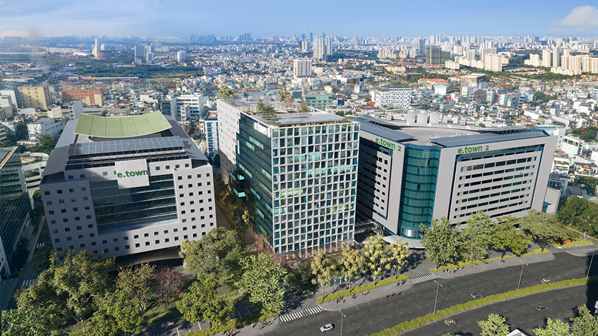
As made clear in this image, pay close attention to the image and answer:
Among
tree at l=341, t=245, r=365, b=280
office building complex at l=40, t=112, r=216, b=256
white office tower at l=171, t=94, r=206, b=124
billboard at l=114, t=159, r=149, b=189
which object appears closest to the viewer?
tree at l=341, t=245, r=365, b=280

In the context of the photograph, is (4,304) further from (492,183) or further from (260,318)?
(492,183)

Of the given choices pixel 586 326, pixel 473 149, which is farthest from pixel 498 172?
pixel 586 326

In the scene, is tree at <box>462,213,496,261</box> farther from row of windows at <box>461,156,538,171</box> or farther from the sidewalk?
row of windows at <box>461,156,538,171</box>

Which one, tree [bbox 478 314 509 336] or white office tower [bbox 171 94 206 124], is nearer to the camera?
tree [bbox 478 314 509 336]

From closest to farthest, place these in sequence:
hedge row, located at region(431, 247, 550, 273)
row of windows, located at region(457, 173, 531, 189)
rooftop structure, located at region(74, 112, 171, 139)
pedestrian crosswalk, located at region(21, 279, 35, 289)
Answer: pedestrian crosswalk, located at region(21, 279, 35, 289) → hedge row, located at region(431, 247, 550, 273) → row of windows, located at region(457, 173, 531, 189) → rooftop structure, located at region(74, 112, 171, 139)

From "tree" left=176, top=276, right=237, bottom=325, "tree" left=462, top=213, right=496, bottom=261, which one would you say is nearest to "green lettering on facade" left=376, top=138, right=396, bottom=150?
"tree" left=462, top=213, right=496, bottom=261

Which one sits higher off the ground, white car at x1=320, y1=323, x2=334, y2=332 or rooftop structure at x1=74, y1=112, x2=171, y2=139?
rooftop structure at x1=74, y1=112, x2=171, y2=139

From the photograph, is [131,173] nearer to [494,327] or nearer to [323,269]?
[323,269]

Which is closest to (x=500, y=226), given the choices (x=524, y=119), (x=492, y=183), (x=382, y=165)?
(x=492, y=183)

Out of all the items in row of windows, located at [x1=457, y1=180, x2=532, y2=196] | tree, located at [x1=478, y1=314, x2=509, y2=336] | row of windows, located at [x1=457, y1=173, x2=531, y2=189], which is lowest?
tree, located at [x1=478, y1=314, x2=509, y2=336]
